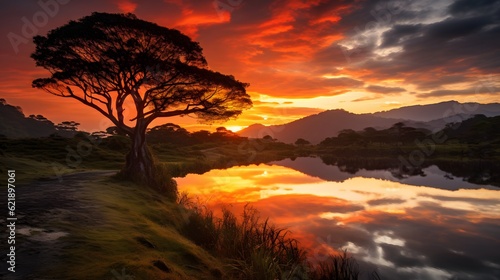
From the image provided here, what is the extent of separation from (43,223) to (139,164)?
41.8ft

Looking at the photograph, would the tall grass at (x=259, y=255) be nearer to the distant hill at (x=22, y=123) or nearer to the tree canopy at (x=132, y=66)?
the tree canopy at (x=132, y=66)

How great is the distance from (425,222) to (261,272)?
14.3 meters

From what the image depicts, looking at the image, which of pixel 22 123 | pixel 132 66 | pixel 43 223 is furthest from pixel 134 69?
pixel 22 123

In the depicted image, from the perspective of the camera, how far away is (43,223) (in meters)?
9.27

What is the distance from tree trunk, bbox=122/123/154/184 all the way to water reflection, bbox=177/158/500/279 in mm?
4846

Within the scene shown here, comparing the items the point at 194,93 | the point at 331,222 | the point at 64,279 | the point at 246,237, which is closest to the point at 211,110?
the point at 194,93

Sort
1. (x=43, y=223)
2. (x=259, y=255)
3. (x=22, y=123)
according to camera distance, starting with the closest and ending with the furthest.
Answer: (x=259, y=255)
(x=43, y=223)
(x=22, y=123)

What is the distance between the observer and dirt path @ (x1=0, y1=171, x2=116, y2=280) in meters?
6.62

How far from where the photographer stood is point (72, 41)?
838 inches

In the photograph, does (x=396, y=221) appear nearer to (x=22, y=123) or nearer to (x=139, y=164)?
(x=139, y=164)

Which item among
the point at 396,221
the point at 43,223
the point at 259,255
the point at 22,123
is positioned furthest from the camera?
the point at 22,123

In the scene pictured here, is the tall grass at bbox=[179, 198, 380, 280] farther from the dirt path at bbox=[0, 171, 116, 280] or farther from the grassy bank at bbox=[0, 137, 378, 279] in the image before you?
the dirt path at bbox=[0, 171, 116, 280]

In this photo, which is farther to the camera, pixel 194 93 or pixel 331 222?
pixel 194 93

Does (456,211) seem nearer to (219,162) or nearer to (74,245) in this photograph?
(74,245)
